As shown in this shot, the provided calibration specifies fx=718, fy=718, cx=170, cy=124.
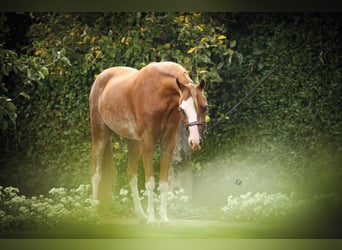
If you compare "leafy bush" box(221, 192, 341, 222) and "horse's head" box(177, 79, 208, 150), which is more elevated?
"horse's head" box(177, 79, 208, 150)

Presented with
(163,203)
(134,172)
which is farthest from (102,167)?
(163,203)

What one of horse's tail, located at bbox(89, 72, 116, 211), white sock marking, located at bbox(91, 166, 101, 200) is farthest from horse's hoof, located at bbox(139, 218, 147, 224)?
white sock marking, located at bbox(91, 166, 101, 200)

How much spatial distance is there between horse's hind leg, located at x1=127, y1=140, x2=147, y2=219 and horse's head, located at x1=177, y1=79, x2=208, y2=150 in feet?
1.87

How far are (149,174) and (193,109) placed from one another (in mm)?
705

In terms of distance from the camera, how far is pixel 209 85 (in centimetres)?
655

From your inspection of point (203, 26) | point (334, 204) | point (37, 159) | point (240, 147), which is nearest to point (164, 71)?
point (203, 26)

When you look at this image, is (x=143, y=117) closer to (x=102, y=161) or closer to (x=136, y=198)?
(x=102, y=161)

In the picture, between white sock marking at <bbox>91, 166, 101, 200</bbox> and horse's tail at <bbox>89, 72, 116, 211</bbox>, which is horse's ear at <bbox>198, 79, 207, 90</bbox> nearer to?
horse's tail at <bbox>89, 72, 116, 211</bbox>

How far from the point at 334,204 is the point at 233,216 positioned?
905 mm

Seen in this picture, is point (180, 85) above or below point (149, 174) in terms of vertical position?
above

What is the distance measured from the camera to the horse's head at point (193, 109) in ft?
19.7

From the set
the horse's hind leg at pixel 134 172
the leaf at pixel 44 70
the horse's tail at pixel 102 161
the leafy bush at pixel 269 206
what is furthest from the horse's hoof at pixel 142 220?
the leaf at pixel 44 70

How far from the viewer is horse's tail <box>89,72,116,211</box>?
6.39 m

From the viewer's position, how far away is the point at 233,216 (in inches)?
249
